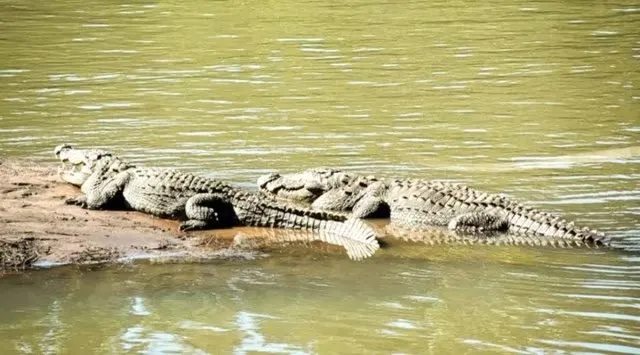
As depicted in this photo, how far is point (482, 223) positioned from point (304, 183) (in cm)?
213

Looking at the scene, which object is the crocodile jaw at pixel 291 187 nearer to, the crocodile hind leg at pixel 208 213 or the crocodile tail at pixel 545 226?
the crocodile hind leg at pixel 208 213

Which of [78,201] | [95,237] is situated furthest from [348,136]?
[95,237]

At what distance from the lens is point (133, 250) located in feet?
31.3

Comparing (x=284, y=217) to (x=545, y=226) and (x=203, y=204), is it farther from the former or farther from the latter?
(x=545, y=226)

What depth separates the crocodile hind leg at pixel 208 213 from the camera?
411 inches

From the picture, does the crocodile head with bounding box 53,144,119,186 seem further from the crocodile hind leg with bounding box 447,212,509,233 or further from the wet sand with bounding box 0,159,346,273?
the crocodile hind leg with bounding box 447,212,509,233

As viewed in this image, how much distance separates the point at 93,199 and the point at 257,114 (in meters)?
4.96

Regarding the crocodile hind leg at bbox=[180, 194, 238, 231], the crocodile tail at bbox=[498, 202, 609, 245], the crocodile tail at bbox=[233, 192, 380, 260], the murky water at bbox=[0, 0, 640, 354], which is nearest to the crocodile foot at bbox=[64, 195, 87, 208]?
the crocodile hind leg at bbox=[180, 194, 238, 231]

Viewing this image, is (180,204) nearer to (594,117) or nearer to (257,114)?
(257,114)

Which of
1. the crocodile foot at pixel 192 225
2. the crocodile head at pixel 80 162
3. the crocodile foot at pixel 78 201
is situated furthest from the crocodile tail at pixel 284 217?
the crocodile head at pixel 80 162

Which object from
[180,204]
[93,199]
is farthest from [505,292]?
[93,199]

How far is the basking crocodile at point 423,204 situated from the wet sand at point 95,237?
4.08 ft

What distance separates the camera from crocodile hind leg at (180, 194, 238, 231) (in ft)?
34.2

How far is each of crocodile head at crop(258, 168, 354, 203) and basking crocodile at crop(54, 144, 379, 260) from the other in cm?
58
